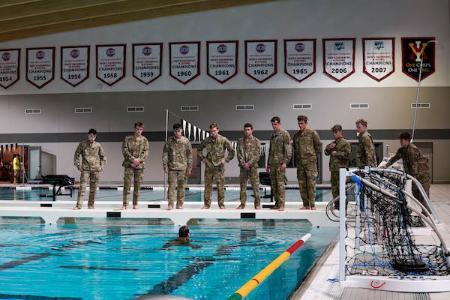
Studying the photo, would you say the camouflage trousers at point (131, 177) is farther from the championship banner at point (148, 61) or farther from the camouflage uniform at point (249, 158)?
the championship banner at point (148, 61)

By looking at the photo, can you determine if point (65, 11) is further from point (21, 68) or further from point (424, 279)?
point (424, 279)

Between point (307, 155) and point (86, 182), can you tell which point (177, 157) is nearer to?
point (86, 182)

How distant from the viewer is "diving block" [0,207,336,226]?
35.2 feet

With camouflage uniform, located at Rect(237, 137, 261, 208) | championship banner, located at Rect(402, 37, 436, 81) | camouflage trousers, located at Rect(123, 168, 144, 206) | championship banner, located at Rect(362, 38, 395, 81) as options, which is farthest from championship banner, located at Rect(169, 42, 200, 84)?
camouflage uniform, located at Rect(237, 137, 261, 208)

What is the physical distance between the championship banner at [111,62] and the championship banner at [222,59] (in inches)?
168

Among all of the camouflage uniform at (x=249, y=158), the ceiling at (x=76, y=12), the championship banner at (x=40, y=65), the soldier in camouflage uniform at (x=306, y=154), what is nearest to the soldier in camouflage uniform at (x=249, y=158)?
the camouflage uniform at (x=249, y=158)

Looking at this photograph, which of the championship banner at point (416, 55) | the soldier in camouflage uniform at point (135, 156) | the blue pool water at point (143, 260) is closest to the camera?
the blue pool water at point (143, 260)

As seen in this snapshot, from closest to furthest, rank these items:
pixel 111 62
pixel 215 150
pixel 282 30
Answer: pixel 215 150 → pixel 282 30 → pixel 111 62

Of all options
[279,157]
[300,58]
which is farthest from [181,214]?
[300,58]

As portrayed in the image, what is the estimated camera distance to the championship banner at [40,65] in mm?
28469

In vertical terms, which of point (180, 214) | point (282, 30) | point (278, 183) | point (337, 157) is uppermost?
point (282, 30)

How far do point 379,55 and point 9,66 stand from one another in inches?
720

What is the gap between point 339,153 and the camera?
1130 cm

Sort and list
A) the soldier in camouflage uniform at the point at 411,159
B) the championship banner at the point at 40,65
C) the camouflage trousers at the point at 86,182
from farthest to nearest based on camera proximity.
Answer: the championship banner at the point at 40,65, the camouflage trousers at the point at 86,182, the soldier in camouflage uniform at the point at 411,159
